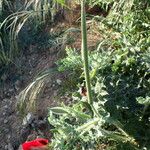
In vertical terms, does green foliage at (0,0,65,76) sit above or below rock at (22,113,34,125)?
above

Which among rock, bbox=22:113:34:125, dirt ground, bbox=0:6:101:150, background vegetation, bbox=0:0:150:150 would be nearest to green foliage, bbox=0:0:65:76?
dirt ground, bbox=0:6:101:150

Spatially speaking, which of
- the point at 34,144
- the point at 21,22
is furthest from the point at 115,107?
the point at 21,22

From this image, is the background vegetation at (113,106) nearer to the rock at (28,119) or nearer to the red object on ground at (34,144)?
the red object on ground at (34,144)

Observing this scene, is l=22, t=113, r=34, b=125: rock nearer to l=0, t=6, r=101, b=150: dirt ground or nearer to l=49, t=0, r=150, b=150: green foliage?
l=0, t=6, r=101, b=150: dirt ground

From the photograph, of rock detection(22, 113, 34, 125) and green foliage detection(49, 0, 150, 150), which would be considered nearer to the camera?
green foliage detection(49, 0, 150, 150)

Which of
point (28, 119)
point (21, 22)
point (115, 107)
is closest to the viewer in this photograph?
point (115, 107)

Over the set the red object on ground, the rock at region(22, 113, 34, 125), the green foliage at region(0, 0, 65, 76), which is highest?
the green foliage at region(0, 0, 65, 76)

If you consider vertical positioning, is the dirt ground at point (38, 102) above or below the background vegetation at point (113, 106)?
below

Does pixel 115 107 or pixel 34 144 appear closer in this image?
pixel 115 107

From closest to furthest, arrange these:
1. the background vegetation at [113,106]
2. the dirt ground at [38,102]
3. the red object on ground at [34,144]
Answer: the background vegetation at [113,106] → the red object on ground at [34,144] → the dirt ground at [38,102]

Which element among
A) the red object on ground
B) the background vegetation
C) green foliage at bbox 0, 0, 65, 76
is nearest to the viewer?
the background vegetation

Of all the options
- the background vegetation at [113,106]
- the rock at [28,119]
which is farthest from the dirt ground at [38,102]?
the background vegetation at [113,106]

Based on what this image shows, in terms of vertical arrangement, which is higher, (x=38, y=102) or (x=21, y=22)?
(x=21, y=22)

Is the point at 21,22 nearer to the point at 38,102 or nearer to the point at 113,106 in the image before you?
the point at 38,102
